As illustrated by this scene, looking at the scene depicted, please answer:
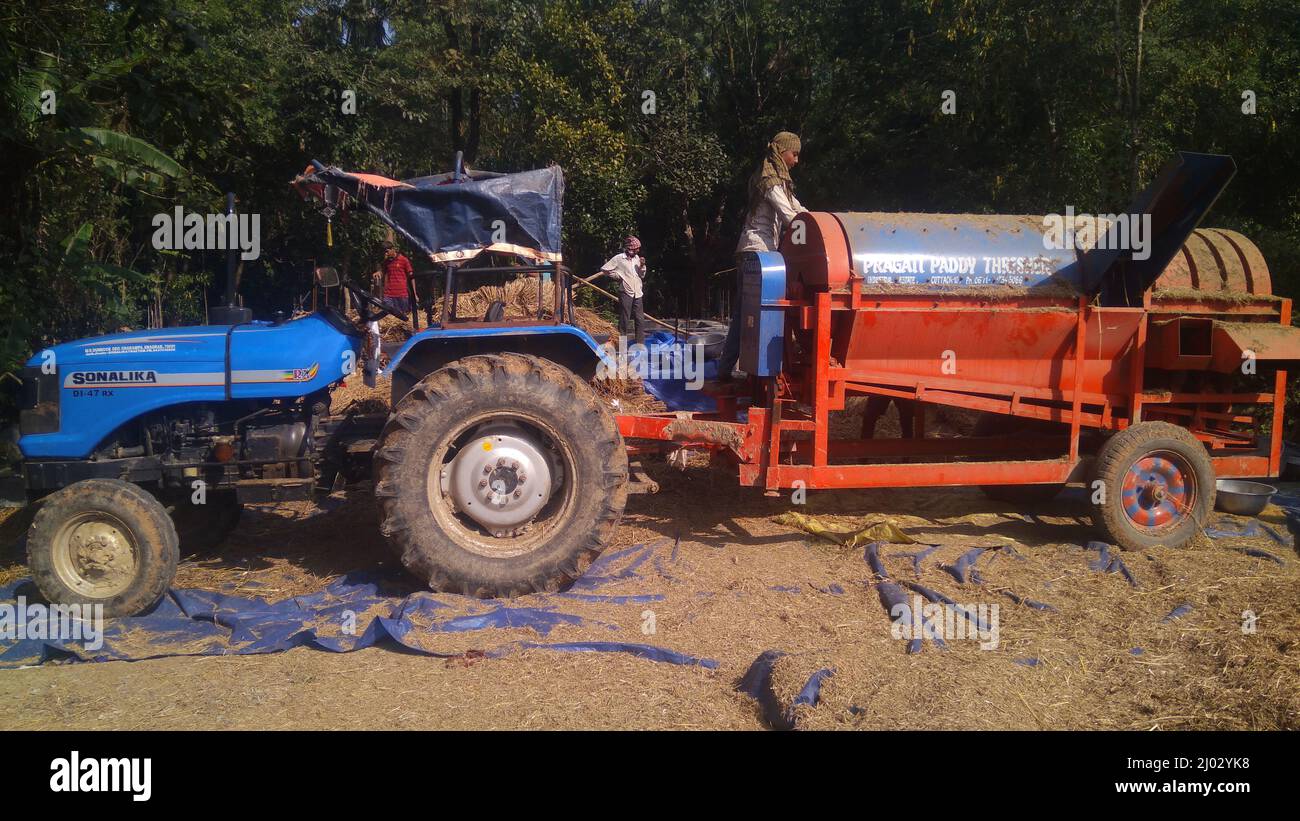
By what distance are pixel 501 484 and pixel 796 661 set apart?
82.7 inches

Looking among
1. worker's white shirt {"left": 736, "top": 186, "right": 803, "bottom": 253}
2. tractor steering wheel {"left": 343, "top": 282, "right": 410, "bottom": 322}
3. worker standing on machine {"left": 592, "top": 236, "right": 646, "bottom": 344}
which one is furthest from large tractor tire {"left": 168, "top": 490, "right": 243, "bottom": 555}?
worker standing on machine {"left": 592, "top": 236, "right": 646, "bottom": 344}

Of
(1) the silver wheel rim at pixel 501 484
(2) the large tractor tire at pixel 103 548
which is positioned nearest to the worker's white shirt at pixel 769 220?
(1) the silver wheel rim at pixel 501 484

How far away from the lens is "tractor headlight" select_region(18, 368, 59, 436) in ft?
17.3

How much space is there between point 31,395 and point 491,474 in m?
2.81

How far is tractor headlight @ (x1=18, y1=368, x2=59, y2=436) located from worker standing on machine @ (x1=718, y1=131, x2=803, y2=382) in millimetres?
4351

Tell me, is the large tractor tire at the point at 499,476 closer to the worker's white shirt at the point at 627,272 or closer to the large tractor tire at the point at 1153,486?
the large tractor tire at the point at 1153,486

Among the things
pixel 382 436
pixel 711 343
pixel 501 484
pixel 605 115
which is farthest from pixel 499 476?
pixel 605 115

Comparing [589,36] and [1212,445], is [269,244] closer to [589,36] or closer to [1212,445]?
[589,36]

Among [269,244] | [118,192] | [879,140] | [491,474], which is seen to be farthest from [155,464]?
[879,140]

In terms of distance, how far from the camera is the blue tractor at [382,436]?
507 centimetres

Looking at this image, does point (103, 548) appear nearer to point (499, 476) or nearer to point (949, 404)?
point (499, 476)

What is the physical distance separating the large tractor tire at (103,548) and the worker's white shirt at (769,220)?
4.49 meters

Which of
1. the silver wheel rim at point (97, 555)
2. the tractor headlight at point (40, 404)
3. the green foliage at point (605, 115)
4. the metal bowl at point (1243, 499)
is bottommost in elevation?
the silver wheel rim at point (97, 555)

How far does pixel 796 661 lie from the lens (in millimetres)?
4223
